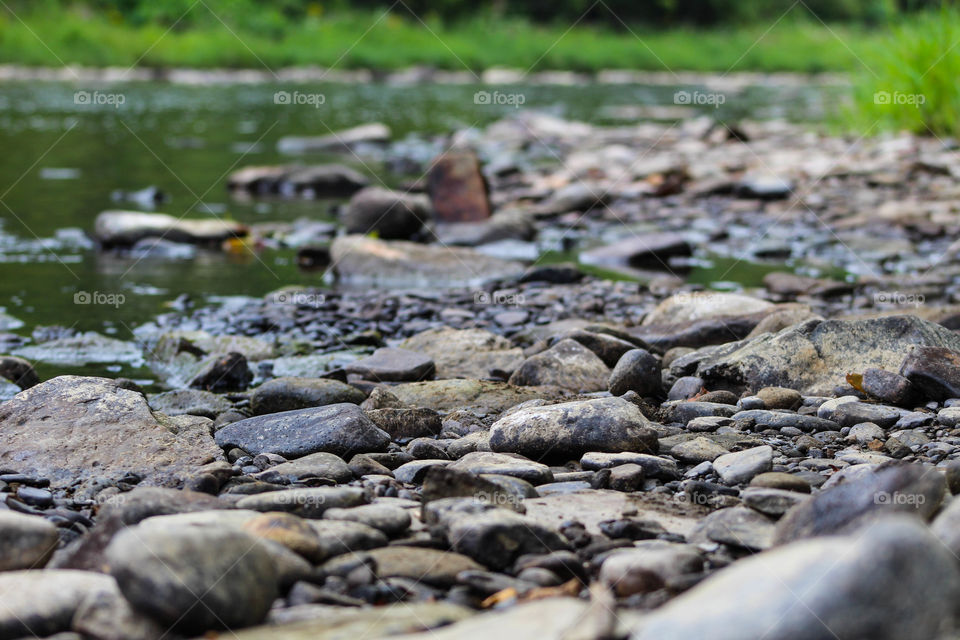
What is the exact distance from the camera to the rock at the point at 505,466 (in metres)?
2.67

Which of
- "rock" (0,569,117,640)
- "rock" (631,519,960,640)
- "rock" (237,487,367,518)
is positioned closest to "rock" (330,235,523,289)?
"rock" (237,487,367,518)

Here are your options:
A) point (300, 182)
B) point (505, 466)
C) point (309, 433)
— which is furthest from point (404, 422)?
point (300, 182)

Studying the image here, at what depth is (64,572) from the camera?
6.33 ft

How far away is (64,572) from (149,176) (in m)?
8.22

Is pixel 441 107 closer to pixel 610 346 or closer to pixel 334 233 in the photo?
pixel 334 233

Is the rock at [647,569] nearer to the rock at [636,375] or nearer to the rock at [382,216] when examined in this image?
the rock at [636,375]

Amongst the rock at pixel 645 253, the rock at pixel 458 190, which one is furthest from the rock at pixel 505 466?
the rock at pixel 458 190

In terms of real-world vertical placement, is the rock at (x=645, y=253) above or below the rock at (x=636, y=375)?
above

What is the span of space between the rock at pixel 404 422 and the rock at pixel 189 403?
2.11ft

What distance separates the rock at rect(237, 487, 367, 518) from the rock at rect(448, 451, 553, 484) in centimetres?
32

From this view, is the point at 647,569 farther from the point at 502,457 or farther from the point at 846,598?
the point at 502,457

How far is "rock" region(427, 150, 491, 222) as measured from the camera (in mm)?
7219

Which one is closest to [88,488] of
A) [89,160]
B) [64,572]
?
[64,572]

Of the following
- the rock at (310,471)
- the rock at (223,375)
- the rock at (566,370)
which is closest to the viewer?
the rock at (310,471)
